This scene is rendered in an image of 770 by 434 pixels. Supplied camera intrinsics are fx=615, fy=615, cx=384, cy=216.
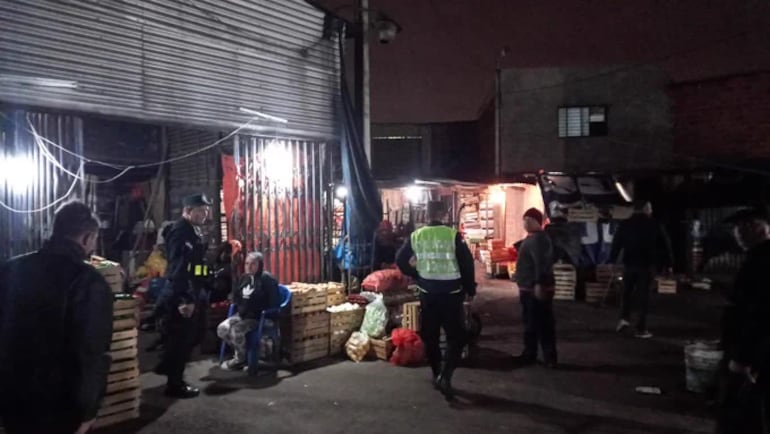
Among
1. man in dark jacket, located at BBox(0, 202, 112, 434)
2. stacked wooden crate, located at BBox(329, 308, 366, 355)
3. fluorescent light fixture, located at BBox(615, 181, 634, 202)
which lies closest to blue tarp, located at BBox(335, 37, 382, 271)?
stacked wooden crate, located at BBox(329, 308, 366, 355)

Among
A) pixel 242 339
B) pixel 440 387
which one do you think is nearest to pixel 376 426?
pixel 440 387

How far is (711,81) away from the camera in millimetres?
17625

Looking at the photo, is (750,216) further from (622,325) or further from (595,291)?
(595,291)

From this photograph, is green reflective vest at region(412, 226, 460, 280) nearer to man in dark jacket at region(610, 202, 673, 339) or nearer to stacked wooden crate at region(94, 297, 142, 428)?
stacked wooden crate at region(94, 297, 142, 428)

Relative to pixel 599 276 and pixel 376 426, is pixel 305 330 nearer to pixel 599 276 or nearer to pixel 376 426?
pixel 376 426

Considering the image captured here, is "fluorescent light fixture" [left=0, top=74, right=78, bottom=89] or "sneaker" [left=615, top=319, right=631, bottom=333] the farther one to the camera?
"sneaker" [left=615, top=319, right=631, bottom=333]

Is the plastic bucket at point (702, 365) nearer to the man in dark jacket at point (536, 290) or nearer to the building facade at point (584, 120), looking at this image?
the man in dark jacket at point (536, 290)

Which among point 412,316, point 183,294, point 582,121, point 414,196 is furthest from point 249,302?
point 582,121

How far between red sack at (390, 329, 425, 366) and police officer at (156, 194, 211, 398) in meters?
2.54

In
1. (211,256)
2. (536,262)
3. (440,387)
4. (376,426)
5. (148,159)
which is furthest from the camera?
(148,159)

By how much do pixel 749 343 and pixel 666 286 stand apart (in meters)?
12.1

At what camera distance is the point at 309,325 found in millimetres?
8281

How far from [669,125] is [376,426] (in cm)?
1640

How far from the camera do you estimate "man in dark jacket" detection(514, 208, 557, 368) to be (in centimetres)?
786
